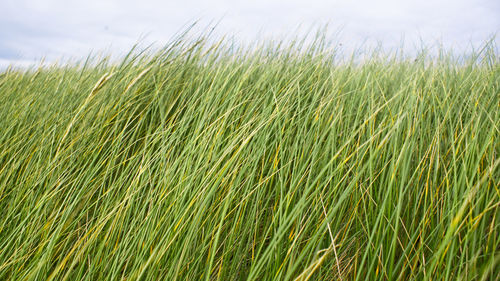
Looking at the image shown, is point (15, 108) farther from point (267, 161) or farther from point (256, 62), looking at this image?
point (267, 161)

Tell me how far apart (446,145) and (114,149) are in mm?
1474

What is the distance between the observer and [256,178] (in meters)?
1.25

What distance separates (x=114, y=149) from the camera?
1474 millimetres

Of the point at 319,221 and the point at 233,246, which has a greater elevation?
the point at 319,221

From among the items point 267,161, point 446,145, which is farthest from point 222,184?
point 446,145

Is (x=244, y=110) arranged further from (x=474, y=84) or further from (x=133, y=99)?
(x=474, y=84)

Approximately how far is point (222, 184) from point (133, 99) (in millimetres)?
927

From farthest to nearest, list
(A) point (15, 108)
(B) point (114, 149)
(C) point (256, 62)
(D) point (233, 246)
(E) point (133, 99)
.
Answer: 1. (A) point (15, 108)
2. (C) point (256, 62)
3. (E) point (133, 99)
4. (B) point (114, 149)
5. (D) point (233, 246)

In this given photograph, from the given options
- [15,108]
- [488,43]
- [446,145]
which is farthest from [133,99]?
[488,43]

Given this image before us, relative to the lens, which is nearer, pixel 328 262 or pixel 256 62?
pixel 328 262

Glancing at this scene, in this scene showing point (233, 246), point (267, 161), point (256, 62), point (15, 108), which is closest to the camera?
point (233, 246)

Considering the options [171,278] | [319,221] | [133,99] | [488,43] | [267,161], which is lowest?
[171,278]

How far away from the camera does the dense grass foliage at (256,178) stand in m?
0.95

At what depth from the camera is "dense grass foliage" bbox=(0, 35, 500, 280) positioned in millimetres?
949
